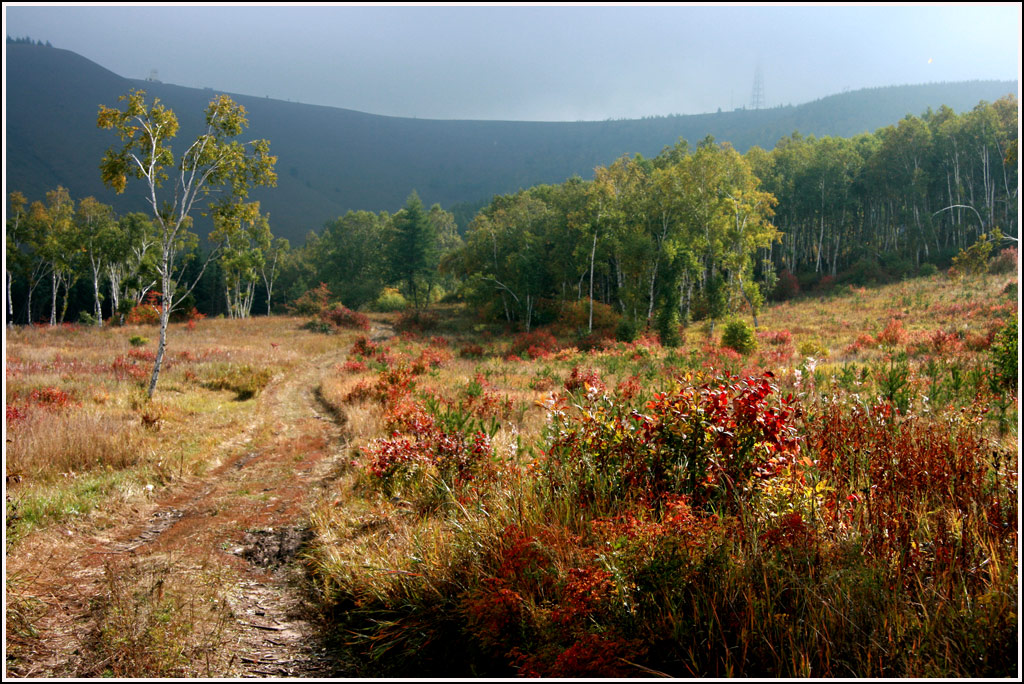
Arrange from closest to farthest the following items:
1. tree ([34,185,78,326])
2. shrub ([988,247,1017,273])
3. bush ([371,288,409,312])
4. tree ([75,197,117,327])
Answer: shrub ([988,247,1017,273]), tree ([34,185,78,326]), tree ([75,197,117,327]), bush ([371,288,409,312])

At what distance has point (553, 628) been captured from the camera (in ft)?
9.29

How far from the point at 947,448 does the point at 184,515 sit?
24.5ft

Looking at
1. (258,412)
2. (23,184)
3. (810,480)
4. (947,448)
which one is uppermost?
(23,184)

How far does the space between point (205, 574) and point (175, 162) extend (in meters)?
12.3

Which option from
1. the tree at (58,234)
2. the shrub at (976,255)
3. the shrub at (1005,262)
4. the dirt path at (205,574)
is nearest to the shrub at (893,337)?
the shrub at (976,255)

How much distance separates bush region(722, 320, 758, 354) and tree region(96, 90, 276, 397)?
1818 cm

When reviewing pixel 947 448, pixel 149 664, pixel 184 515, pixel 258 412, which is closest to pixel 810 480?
pixel 947 448

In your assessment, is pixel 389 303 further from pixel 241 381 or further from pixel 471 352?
pixel 241 381

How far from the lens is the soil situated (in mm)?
3250

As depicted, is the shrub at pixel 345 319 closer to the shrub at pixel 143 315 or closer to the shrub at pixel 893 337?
the shrub at pixel 143 315

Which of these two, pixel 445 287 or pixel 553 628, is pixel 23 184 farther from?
pixel 553 628

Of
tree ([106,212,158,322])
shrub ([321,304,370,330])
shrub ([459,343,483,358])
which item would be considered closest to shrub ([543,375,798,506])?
shrub ([459,343,483,358])

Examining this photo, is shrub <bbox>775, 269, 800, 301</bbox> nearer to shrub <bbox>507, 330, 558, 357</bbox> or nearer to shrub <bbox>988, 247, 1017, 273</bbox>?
shrub <bbox>988, 247, 1017, 273</bbox>

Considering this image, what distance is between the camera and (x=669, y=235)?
3506 centimetres
